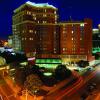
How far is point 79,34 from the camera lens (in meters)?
72.6

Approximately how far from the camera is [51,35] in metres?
73.2

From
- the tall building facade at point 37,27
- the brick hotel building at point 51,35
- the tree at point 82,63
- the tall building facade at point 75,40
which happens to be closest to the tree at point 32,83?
the tree at point 82,63

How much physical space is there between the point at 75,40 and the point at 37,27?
9.77 m

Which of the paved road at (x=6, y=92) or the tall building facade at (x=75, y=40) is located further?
the tall building facade at (x=75, y=40)

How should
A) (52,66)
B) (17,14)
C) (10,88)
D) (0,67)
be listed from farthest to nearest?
(17,14)
(52,66)
(0,67)
(10,88)

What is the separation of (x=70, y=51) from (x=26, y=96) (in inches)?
1785

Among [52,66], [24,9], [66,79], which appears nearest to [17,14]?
[24,9]

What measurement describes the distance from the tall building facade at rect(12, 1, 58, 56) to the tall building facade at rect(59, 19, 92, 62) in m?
2.71

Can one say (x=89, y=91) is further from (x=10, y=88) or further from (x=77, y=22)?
(x=77, y=22)

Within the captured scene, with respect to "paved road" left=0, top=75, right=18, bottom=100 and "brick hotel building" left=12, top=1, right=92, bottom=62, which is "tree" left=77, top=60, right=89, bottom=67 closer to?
"brick hotel building" left=12, top=1, right=92, bottom=62

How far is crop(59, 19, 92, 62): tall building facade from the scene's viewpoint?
72.1 m

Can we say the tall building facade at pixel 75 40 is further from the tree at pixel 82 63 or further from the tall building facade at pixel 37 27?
the tree at pixel 82 63

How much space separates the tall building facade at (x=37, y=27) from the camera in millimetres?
72875

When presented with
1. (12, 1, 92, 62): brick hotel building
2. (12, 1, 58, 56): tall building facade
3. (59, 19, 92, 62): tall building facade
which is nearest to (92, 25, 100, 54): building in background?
(59, 19, 92, 62): tall building facade
